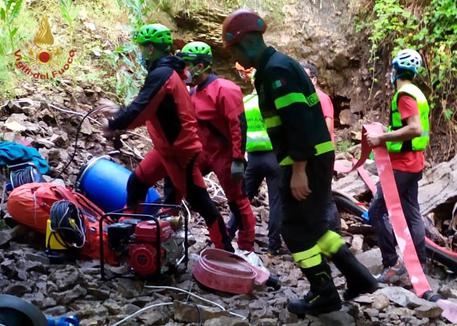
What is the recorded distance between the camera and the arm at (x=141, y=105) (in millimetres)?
4172

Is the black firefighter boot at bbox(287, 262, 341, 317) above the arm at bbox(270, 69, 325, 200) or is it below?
below

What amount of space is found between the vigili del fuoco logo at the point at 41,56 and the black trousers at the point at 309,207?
3.69 meters

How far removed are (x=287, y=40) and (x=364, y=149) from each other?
5393 millimetres

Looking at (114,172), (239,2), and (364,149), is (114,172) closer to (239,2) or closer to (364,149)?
(364,149)

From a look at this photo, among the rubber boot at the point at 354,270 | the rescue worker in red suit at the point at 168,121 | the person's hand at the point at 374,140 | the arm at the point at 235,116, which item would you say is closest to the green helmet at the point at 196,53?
the arm at the point at 235,116

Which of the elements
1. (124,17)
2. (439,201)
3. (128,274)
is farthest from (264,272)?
(124,17)

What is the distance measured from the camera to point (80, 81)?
8375 mm

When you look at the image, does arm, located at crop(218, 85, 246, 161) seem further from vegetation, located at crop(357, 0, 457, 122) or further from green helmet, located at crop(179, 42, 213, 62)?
vegetation, located at crop(357, 0, 457, 122)

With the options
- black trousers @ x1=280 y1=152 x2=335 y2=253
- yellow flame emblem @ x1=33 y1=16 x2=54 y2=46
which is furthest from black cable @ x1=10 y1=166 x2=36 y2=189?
black trousers @ x1=280 y1=152 x2=335 y2=253

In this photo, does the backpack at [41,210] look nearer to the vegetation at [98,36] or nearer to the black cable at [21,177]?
the black cable at [21,177]

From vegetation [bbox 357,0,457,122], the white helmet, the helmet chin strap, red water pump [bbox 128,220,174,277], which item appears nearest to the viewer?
red water pump [bbox 128,220,174,277]

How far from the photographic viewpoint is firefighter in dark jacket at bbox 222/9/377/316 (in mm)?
3332

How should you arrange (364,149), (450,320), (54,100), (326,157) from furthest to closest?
(54,100) → (364,149) → (450,320) → (326,157)

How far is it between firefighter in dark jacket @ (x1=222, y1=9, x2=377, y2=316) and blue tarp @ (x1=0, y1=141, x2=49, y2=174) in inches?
115
